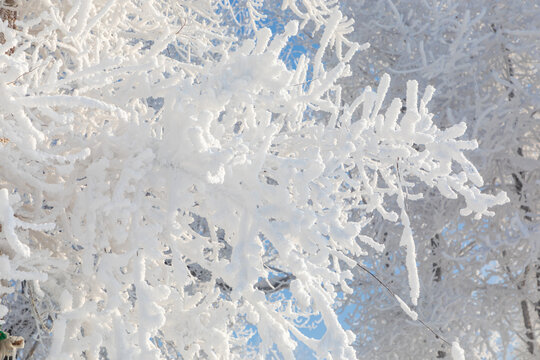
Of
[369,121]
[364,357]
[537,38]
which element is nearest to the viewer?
[369,121]

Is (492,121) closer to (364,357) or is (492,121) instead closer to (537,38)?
(537,38)

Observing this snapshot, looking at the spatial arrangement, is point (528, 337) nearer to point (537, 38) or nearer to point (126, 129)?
point (537, 38)

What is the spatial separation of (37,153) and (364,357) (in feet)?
19.5

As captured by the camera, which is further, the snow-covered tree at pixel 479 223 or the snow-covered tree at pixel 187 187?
the snow-covered tree at pixel 479 223

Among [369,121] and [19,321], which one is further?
[19,321]

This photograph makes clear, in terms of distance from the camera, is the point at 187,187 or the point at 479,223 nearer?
the point at 187,187

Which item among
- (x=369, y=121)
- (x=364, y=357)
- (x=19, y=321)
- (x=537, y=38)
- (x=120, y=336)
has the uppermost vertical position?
(x=537, y=38)

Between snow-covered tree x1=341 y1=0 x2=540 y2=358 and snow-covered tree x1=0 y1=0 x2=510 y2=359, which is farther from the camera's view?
snow-covered tree x1=341 y1=0 x2=540 y2=358

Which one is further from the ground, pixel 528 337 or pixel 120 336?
pixel 120 336

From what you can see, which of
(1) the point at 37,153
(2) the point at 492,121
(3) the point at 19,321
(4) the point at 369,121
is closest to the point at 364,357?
(2) the point at 492,121

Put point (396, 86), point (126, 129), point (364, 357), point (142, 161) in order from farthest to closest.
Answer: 1. point (396, 86)
2. point (364, 357)
3. point (126, 129)
4. point (142, 161)

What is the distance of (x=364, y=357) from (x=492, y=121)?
2974 millimetres

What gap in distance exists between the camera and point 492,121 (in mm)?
6570

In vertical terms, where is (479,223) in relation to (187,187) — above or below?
below
